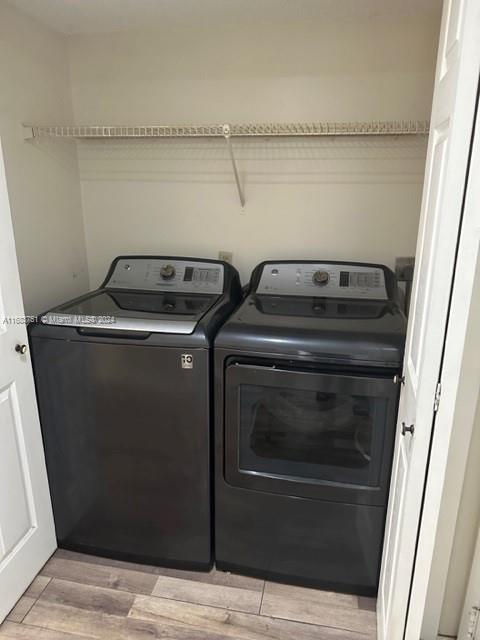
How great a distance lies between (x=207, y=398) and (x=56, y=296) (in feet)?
3.27

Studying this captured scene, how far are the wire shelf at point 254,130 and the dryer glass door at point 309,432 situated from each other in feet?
3.26

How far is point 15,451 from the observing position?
1656 millimetres

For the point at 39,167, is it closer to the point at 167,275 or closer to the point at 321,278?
the point at 167,275

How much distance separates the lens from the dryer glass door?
60.6 inches

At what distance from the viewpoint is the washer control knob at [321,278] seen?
6.66 ft

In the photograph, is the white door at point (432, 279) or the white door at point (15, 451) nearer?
the white door at point (432, 279)

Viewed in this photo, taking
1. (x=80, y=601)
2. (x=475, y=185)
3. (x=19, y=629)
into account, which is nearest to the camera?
(x=475, y=185)

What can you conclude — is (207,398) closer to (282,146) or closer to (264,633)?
(264,633)

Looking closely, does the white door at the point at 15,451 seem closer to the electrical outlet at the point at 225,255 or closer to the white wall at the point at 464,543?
the electrical outlet at the point at 225,255

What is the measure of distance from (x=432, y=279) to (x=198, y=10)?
5.03 ft

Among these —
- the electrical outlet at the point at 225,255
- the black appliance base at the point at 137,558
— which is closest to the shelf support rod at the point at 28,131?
the electrical outlet at the point at 225,255

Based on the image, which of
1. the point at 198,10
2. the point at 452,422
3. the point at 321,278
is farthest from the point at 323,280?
the point at 198,10

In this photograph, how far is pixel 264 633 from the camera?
5.35 feet

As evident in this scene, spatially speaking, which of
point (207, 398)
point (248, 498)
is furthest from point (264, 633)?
point (207, 398)
